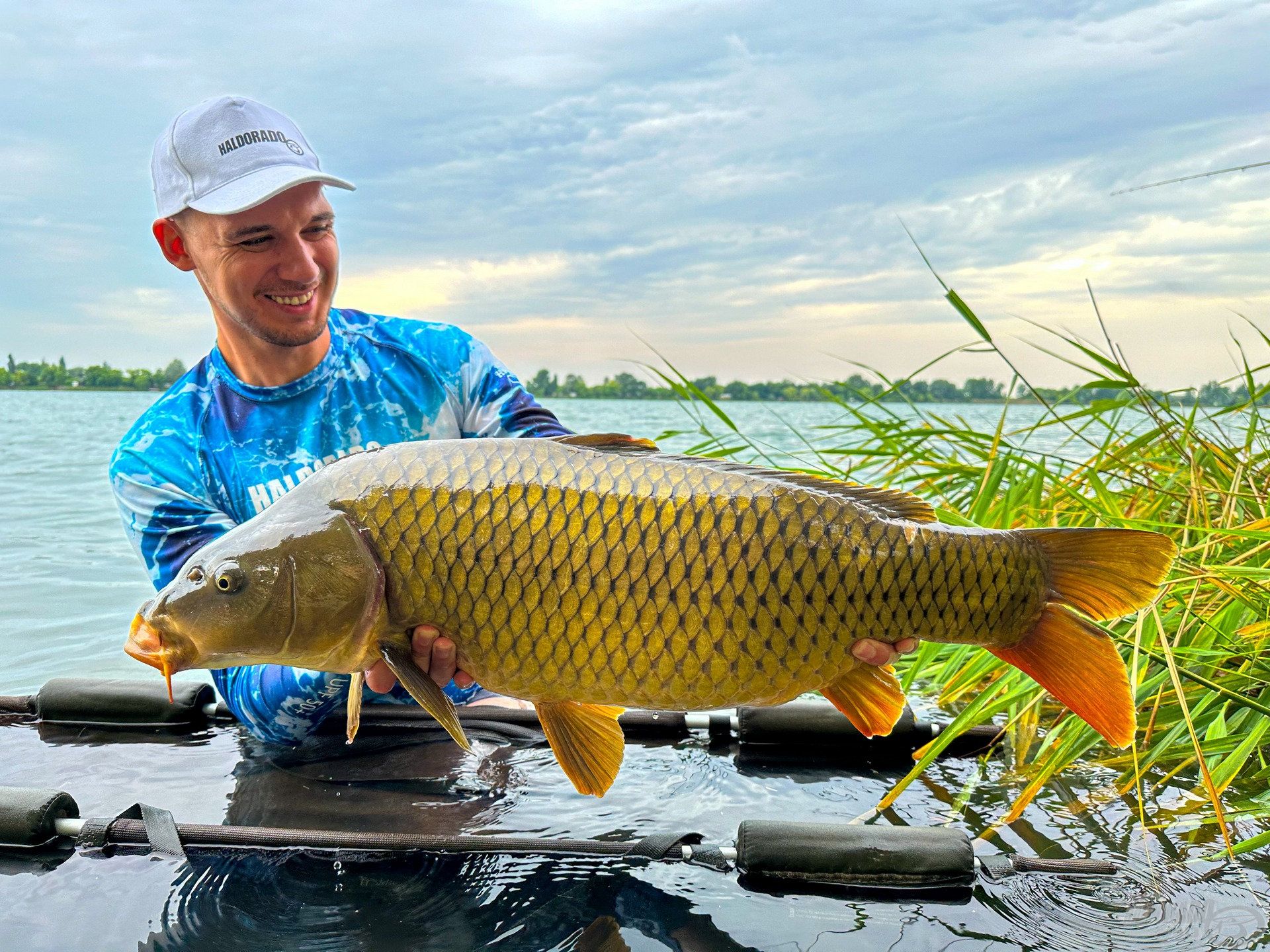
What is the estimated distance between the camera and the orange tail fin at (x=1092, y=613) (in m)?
1.60

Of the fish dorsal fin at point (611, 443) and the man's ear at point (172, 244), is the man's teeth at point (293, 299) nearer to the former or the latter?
the man's ear at point (172, 244)

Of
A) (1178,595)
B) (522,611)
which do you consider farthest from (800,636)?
(1178,595)

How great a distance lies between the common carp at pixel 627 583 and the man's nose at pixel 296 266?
965mm

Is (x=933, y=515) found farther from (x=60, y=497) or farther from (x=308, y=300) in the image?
(x=60, y=497)

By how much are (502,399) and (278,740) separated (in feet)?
3.16

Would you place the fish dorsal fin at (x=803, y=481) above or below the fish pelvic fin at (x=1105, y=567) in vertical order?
above

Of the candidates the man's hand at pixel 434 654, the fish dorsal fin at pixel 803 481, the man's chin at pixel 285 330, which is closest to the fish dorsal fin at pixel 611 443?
the fish dorsal fin at pixel 803 481

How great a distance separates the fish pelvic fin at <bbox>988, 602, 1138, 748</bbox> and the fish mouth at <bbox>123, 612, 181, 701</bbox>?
1.26 metres

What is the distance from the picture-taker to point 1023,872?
6.11 feet

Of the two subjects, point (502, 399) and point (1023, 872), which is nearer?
point (1023, 872)

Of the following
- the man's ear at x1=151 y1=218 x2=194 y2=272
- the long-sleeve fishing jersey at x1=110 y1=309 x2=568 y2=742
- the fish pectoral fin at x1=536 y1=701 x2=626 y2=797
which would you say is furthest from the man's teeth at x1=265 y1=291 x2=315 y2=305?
the fish pectoral fin at x1=536 y1=701 x2=626 y2=797

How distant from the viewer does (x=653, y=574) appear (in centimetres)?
156

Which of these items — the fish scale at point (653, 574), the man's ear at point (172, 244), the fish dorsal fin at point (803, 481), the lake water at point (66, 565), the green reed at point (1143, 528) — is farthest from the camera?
the lake water at point (66, 565)

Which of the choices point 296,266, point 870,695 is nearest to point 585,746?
A: point 870,695
